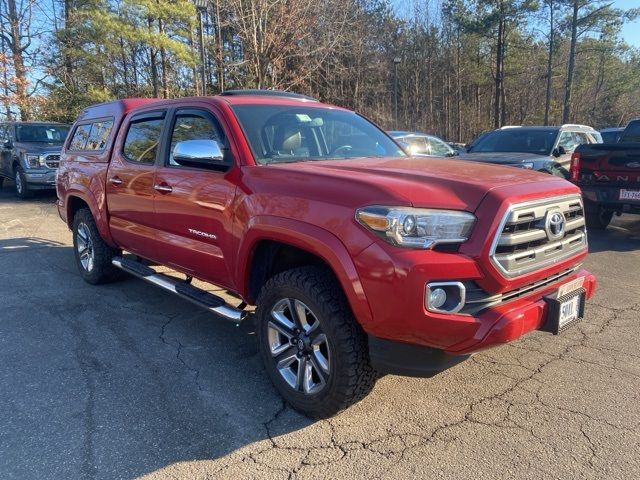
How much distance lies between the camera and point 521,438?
2746 mm

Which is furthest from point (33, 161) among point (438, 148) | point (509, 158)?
point (509, 158)

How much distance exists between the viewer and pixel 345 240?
2.59 metres

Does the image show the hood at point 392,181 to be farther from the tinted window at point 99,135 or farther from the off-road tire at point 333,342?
the tinted window at point 99,135

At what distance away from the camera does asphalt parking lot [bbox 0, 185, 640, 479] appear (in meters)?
2.56

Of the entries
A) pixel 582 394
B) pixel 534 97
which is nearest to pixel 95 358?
pixel 582 394

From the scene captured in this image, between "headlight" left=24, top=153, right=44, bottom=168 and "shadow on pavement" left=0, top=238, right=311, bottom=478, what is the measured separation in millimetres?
8801

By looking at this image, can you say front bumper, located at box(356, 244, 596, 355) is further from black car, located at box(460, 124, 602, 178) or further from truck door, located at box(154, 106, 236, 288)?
black car, located at box(460, 124, 602, 178)

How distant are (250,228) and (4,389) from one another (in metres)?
2.04

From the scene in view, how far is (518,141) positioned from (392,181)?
8438 millimetres

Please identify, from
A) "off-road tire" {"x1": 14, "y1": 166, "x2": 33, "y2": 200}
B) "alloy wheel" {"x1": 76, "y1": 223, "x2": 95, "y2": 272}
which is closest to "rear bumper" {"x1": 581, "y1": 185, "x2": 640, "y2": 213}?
"alloy wheel" {"x1": 76, "y1": 223, "x2": 95, "y2": 272}

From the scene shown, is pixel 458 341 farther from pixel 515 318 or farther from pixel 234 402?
pixel 234 402

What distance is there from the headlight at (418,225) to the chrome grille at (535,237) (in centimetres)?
19

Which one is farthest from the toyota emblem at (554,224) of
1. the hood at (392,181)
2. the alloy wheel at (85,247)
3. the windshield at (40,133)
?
the windshield at (40,133)

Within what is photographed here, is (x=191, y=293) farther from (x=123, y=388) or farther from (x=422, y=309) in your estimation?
(x=422, y=309)
